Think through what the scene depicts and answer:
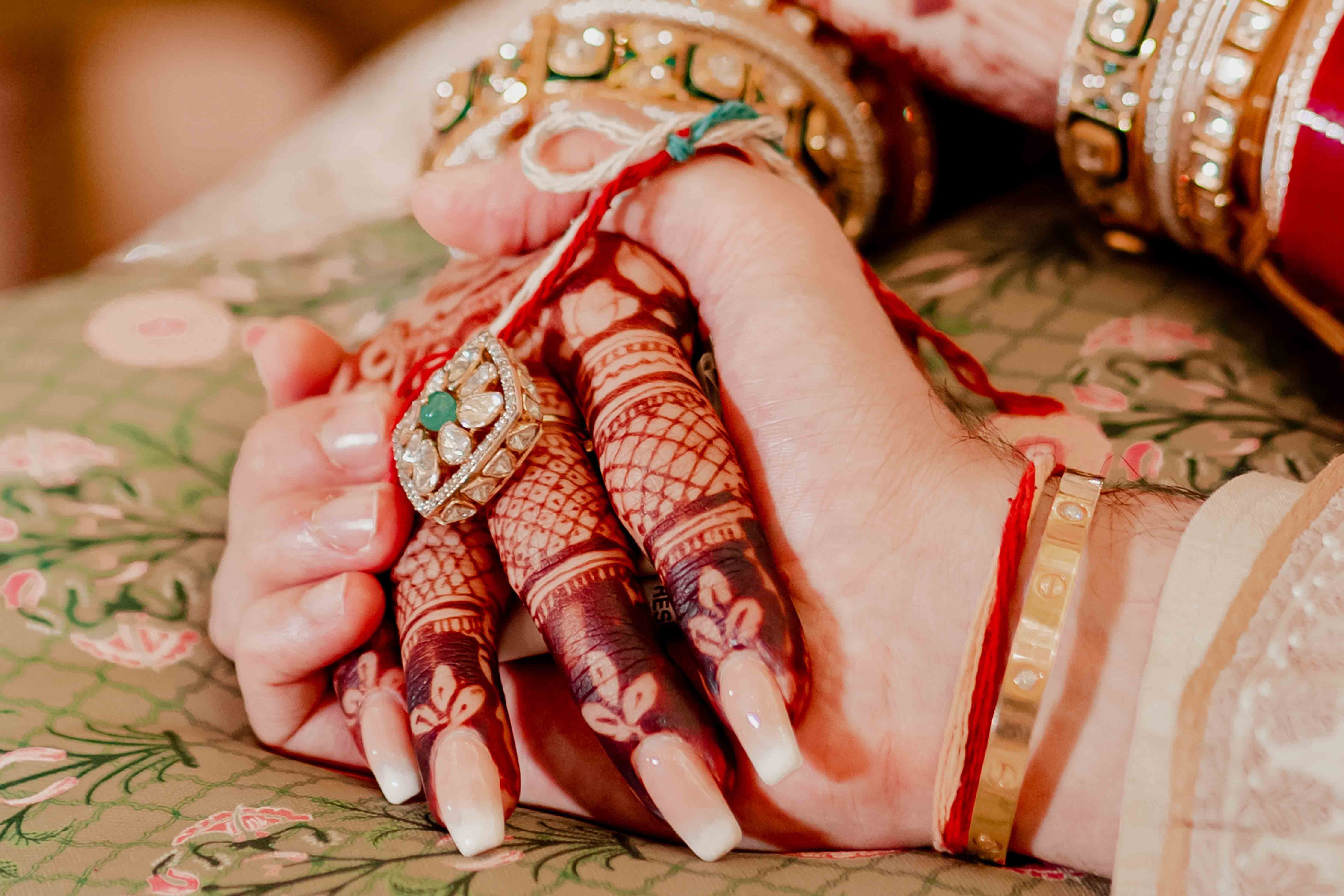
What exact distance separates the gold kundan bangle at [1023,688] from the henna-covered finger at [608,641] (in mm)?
101

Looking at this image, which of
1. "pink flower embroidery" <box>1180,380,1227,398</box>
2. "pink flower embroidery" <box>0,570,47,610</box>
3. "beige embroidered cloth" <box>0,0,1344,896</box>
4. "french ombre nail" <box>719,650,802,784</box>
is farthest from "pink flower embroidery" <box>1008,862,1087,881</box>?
"pink flower embroidery" <box>0,570,47,610</box>

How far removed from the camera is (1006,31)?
0.64 metres

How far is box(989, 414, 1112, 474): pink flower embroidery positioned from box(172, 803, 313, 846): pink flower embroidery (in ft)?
1.28

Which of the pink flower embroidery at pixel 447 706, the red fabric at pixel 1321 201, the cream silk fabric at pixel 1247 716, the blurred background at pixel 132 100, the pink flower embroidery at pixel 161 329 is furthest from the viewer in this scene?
the blurred background at pixel 132 100

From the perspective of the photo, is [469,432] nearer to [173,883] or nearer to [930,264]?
[173,883]

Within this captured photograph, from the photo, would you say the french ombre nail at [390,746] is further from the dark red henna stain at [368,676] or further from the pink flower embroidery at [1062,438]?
the pink flower embroidery at [1062,438]

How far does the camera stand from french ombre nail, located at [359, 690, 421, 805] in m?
0.44

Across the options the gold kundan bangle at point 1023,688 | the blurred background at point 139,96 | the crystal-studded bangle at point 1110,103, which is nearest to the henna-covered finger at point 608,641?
the gold kundan bangle at point 1023,688

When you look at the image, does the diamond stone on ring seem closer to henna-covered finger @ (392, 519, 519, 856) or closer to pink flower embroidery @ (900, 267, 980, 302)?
henna-covered finger @ (392, 519, 519, 856)

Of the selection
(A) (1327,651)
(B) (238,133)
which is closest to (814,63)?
(A) (1327,651)

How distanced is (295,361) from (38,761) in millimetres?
247

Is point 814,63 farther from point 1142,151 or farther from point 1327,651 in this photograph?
point 1327,651

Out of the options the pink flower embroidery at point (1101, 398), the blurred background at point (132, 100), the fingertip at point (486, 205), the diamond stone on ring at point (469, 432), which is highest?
the fingertip at point (486, 205)

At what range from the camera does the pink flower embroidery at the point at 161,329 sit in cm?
73
